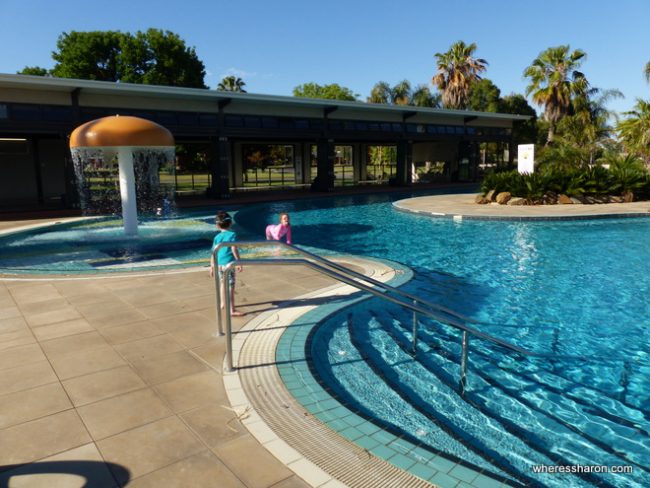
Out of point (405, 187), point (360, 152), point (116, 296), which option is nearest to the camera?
point (116, 296)

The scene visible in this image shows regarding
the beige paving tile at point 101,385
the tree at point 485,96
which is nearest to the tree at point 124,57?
the tree at point 485,96

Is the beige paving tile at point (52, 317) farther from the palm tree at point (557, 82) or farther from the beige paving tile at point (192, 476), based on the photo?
the palm tree at point (557, 82)

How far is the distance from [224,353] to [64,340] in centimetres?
217

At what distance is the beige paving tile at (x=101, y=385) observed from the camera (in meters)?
4.43

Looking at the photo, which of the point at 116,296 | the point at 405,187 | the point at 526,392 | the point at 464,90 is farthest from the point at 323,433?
the point at 464,90

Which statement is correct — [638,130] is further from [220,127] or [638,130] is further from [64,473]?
[64,473]

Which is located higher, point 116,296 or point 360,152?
point 360,152

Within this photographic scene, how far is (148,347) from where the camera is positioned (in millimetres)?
5609

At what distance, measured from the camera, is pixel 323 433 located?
384 cm

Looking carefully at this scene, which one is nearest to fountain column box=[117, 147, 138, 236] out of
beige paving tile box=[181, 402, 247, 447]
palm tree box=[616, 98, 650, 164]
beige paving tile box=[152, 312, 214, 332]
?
beige paving tile box=[152, 312, 214, 332]

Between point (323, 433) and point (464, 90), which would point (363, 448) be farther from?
point (464, 90)

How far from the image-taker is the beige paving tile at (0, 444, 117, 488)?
10.5ft

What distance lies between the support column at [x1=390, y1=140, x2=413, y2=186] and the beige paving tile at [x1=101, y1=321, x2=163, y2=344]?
2935 cm

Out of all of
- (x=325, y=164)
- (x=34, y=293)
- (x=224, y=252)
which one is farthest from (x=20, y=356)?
(x=325, y=164)
